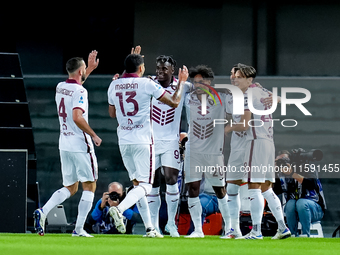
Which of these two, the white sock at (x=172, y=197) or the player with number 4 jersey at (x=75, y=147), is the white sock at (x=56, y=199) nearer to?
the player with number 4 jersey at (x=75, y=147)

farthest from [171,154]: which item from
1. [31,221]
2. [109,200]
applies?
[31,221]

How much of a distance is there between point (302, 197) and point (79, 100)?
11.3 feet

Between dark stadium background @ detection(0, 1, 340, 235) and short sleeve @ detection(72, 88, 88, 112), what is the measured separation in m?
4.58

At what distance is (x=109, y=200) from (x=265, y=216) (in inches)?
90.5

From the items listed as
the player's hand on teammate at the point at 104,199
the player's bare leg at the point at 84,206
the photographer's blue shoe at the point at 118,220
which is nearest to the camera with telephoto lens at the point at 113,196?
the player's hand on teammate at the point at 104,199

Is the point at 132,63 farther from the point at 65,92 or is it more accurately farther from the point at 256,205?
the point at 256,205

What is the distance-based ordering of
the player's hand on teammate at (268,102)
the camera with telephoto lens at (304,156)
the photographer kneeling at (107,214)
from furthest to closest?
the camera with telephoto lens at (304,156) → the photographer kneeling at (107,214) → the player's hand on teammate at (268,102)

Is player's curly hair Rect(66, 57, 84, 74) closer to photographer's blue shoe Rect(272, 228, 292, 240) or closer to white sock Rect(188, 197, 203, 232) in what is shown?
white sock Rect(188, 197, 203, 232)

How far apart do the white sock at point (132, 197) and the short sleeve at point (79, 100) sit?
1.11 metres

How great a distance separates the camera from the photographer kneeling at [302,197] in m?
8.59

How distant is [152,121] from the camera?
775 centimetres

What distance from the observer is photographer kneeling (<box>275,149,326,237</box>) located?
859cm

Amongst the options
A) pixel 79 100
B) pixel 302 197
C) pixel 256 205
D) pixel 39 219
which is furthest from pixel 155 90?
pixel 302 197

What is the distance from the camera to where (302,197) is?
8727 millimetres
